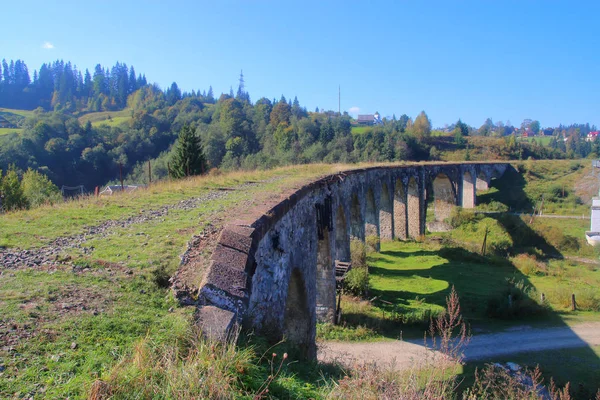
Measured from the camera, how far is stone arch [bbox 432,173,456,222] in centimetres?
3216

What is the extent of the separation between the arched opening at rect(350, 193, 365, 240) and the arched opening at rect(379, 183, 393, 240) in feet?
13.1

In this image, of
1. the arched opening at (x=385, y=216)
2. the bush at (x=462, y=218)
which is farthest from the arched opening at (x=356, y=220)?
the bush at (x=462, y=218)

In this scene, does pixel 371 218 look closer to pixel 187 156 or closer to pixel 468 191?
pixel 187 156

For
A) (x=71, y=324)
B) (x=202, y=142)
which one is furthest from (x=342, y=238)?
(x=202, y=142)

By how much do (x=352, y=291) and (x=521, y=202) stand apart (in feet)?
100

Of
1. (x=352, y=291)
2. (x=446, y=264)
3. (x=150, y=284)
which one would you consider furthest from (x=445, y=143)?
(x=150, y=284)

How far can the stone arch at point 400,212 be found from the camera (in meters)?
23.7

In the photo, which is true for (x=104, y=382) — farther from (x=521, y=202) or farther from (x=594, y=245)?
(x=521, y=202)

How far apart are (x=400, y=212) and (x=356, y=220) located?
7.53 m

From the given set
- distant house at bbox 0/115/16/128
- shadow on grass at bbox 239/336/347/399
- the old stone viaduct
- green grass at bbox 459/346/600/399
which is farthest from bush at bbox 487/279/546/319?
distant house at bbox 0/115/16/128

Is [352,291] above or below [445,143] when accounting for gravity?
below

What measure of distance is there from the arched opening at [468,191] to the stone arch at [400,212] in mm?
16088

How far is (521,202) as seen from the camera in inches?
1499

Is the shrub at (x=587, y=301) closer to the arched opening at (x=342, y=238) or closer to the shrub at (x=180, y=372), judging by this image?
the arched opening at (x=342, y=238)
